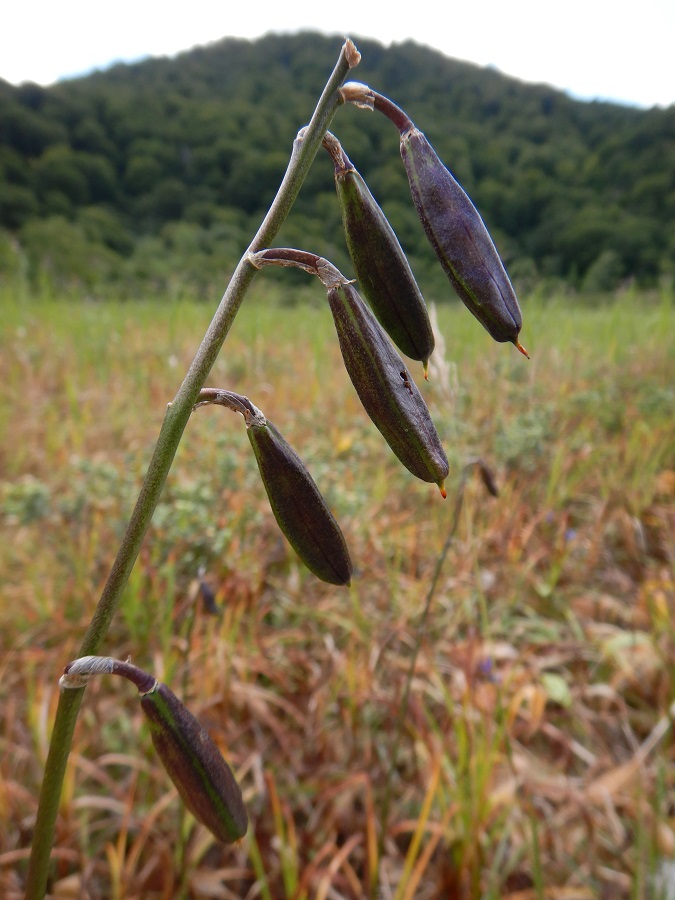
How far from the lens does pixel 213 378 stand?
4.14 metres

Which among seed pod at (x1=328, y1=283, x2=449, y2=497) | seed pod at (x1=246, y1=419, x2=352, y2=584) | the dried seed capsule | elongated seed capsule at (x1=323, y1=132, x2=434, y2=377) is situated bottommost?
the dried seed capsule

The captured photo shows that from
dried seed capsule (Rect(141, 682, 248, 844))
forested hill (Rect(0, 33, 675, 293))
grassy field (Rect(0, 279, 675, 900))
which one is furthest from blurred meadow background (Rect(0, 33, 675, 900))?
forested hill (Rect(0, 33, 675, 293))

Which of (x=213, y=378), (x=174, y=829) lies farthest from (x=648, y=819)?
(x=213, y=378)

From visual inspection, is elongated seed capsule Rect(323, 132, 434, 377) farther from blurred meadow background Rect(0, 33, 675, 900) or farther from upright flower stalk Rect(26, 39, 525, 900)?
blurred meadow background Rect(0, 33, 675, 900)

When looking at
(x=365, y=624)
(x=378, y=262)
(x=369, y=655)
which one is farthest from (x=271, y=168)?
(x=378, y=262)

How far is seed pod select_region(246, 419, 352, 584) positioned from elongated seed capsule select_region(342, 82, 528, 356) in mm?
231

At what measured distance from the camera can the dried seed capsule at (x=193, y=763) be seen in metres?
0.56

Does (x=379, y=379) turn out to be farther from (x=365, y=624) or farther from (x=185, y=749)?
(x=365, y=624)

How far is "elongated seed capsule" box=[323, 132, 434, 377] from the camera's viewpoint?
56 cm

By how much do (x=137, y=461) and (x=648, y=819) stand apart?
213 cm

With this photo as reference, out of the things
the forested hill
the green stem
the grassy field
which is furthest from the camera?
the forested hill

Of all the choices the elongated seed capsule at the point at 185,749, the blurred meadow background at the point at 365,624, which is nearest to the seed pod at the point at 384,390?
the elongated seed capsule at the point at 185,749

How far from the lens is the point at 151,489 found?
52cm

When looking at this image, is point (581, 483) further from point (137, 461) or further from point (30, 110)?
point (30, 110)
